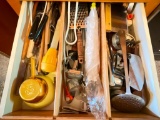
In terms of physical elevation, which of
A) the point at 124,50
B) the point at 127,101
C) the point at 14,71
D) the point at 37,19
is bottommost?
the point at 127,101

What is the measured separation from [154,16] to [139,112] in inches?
19.5

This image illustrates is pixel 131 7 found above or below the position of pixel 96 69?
above

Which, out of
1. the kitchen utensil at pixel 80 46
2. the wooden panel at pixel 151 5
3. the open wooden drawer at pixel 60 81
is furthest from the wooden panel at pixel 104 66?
the wooden panel at pixel 151 5

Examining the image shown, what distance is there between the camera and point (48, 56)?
0.68m

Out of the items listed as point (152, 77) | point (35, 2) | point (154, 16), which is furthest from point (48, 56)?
point (154, 16)

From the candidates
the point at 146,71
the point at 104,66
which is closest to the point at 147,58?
the point at 146,71

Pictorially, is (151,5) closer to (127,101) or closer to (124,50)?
(124,50)

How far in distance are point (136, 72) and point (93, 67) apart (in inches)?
6.9

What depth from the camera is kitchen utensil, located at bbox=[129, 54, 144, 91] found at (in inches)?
25.9

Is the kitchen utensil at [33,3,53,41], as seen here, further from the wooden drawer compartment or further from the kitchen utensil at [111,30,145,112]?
the kitchen utensil at [111,30,145,112]

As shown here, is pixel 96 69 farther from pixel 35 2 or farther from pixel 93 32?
pixel 35 2

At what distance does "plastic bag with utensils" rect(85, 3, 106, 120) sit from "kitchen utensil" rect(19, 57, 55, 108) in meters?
0.16

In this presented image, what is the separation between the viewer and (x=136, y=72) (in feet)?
2.22

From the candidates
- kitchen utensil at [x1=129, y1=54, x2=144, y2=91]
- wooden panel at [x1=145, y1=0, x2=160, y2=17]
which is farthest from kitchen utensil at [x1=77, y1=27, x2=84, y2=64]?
wooden panel at [x1=145, y1=0, x2=160, y2=17]
